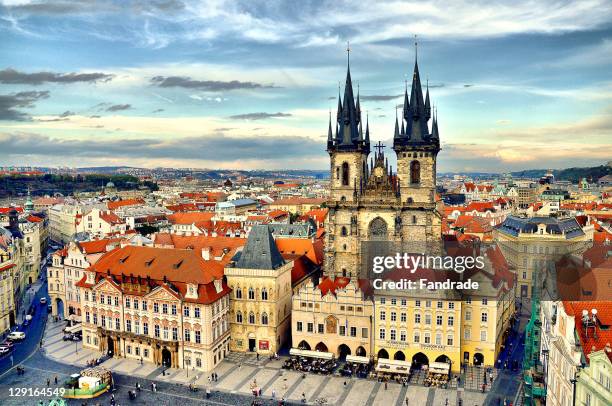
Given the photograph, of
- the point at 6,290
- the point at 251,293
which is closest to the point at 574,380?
the point at 251,293

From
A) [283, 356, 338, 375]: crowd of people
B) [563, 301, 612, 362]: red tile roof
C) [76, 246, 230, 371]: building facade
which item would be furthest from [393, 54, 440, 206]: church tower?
[563, 301, 612, 362]: red tile roof

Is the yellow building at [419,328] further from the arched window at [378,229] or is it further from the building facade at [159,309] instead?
the building facade at [159,309]

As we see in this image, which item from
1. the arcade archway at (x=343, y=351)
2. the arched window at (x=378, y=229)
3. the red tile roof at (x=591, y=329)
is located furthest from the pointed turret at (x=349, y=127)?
the red tile roof at (x=591, y=329)

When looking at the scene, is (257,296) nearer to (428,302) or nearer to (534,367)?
(428,302)

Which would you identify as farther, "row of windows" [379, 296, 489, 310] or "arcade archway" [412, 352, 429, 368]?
"arcade archway" [412, 352, 429, 368]

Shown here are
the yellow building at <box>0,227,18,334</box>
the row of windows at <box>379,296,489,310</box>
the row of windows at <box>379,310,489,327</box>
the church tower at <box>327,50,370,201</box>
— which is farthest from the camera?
the church tower at <box>327,50,370,201</box>

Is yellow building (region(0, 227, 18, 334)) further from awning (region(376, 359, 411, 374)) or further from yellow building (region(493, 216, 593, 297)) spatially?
yellow building (region(493, 216, 593, 297))
